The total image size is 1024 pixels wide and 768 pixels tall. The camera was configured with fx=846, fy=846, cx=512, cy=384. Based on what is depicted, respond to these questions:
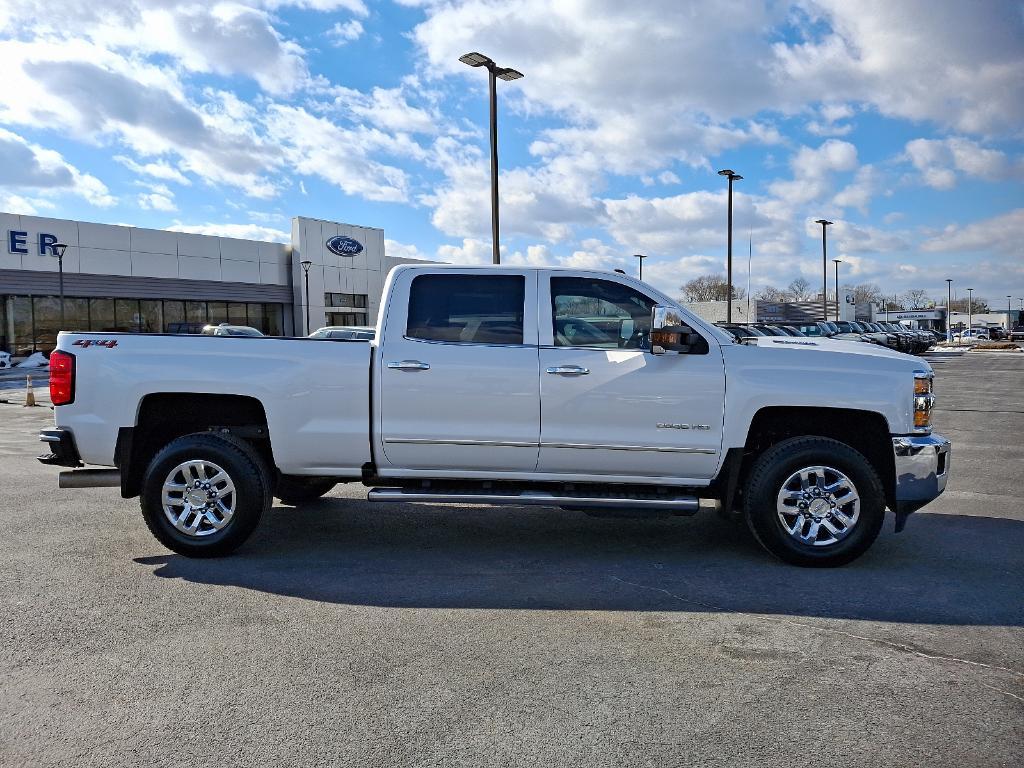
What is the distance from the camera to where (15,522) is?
22.8ft

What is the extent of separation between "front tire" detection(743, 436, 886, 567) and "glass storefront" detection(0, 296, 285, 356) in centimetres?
3244

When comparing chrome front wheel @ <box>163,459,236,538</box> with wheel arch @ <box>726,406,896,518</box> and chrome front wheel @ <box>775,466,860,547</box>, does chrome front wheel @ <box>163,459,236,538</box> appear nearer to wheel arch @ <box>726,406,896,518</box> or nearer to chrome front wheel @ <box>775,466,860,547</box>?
wheel arch @ <box>726,406,896,518</box>

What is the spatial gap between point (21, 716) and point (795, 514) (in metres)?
4.50

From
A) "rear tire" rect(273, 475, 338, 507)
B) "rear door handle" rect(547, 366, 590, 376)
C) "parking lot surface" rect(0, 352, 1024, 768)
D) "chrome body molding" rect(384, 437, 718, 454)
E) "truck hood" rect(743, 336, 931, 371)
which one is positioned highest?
"truck hood" rect(743, 336, 931, 371)

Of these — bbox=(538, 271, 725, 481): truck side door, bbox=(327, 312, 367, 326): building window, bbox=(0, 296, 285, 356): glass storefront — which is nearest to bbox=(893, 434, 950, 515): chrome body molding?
A: bbox=(538, 271, 725, 481): truck side door

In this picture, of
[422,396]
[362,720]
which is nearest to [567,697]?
[362,720]

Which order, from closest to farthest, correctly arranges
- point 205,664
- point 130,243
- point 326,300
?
point 205,664, point 130,243, point 326,300

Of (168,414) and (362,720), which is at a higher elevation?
(168,414)

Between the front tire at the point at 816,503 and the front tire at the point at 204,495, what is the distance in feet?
11.2

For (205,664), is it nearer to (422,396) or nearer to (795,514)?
(422,396)

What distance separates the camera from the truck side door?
5.70 meters

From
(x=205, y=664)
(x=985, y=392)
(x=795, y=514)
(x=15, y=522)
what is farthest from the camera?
(x=985, y=392)

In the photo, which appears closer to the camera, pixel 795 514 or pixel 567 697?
pixel 567 697

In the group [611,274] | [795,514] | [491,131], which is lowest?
[795,514]
